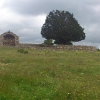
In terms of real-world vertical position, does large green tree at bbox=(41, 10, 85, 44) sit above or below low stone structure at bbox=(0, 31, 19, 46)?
above

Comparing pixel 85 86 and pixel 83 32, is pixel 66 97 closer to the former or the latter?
pixel 85 86

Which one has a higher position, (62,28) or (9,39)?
(62,28)

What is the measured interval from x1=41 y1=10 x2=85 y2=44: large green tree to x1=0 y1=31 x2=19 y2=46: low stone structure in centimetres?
921

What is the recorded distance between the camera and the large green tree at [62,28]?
6209cm

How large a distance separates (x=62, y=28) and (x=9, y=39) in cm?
1297

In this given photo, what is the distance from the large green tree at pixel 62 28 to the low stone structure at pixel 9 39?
9.21 meters

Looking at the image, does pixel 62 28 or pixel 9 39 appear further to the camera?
pixel 62 28

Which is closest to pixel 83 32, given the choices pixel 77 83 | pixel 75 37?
pixel 75 37

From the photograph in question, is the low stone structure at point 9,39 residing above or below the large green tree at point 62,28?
below

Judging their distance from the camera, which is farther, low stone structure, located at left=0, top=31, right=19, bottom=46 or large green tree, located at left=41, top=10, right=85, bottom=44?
large green tree, located at left=41, top=10, right=85, bottom=44

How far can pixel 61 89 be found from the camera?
41.6 feet

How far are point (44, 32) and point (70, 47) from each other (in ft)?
43.1

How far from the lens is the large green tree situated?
62.1 metres

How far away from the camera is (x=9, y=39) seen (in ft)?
192
